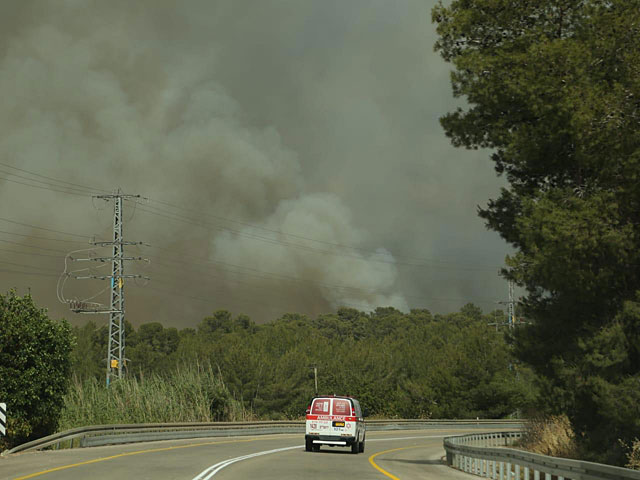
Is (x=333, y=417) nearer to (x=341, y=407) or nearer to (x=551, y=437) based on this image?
(x=341, y=407)

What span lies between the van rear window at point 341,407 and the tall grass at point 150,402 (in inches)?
439

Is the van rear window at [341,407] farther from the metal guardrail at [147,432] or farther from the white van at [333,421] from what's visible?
the metal guardrail at [147,432]

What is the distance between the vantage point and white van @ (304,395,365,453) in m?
28.3

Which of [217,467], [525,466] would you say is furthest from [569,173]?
[217,467]

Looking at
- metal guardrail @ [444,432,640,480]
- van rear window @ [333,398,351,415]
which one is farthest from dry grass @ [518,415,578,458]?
van rear window @ [333,398,351,415]

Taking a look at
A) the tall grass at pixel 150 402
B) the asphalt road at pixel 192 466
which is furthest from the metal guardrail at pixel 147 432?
the tall grass at pixel 150 402

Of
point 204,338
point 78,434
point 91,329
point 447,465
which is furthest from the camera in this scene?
point 204,338

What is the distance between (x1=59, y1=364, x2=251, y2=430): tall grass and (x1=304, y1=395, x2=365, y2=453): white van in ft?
34.1

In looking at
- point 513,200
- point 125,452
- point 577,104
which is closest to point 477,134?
point 513,200

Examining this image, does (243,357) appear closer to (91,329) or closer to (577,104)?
(91,329)

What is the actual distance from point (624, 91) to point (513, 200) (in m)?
6.26

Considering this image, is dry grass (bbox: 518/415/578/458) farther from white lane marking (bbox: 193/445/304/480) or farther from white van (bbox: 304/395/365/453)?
white lane marking (bbox: 193/445/304/480)

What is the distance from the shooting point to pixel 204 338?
544 ft

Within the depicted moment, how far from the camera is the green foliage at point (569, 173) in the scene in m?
21.9
